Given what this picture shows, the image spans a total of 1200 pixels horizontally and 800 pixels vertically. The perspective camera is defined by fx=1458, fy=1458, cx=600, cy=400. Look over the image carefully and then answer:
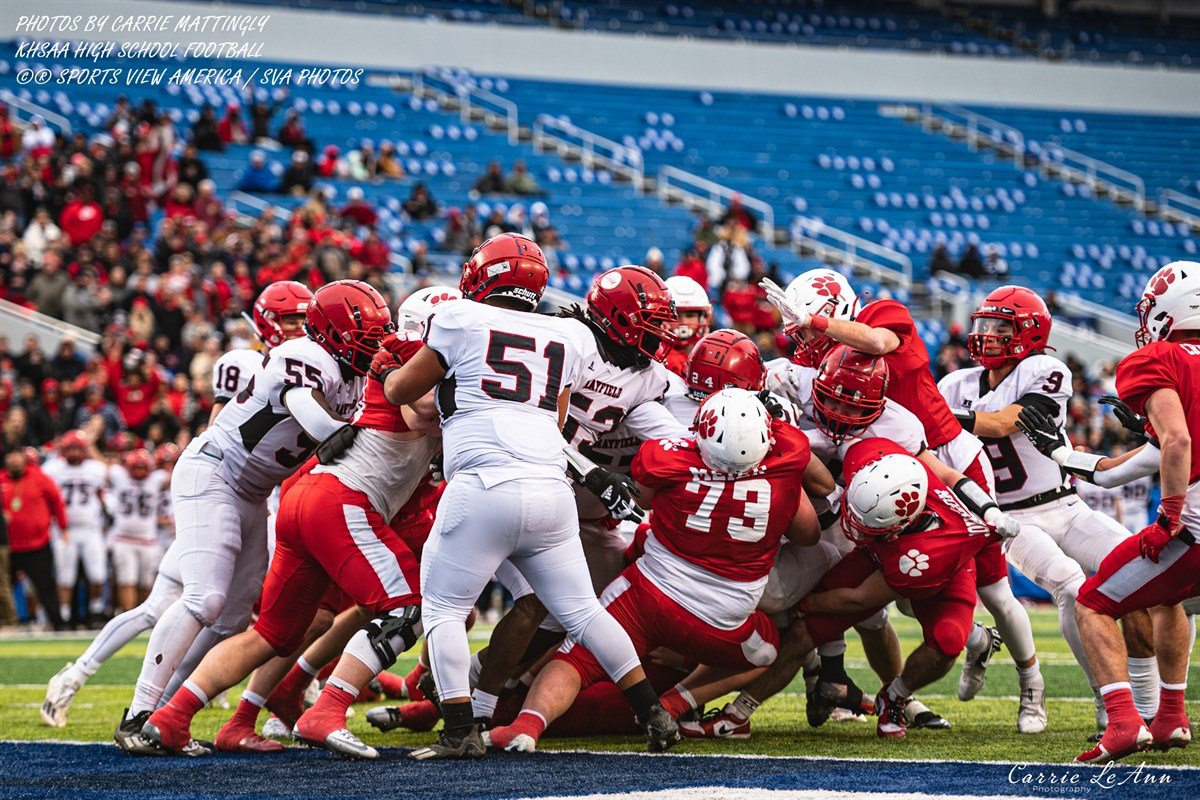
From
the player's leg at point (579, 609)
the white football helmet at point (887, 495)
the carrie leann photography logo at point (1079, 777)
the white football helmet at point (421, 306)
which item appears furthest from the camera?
the white football helmet at point (421, 306)

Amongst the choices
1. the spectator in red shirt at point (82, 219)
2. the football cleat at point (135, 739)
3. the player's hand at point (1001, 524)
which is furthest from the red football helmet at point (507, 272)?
the spectator in red shirt at point (82, 219)

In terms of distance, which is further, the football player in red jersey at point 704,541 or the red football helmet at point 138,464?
the red football helmet at point 138,464

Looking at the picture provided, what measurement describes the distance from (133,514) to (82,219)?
4.22 metres

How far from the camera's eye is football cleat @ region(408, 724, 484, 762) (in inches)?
215

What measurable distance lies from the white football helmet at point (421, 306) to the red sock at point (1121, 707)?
3.16 m

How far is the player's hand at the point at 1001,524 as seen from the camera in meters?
6.07

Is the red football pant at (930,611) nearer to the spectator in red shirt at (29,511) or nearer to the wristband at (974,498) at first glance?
the wristband at (974,498)

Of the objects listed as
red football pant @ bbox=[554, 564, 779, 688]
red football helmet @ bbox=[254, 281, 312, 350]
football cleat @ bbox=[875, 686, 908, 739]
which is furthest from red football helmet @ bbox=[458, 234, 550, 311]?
football cleat @ bbox=[875, 686, 908, 739]

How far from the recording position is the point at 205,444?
21.5 ft

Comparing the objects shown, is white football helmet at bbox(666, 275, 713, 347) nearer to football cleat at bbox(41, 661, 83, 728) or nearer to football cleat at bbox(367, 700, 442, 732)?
football cleat at bbox(367, 700, 442, 732)

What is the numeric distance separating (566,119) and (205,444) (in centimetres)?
1944

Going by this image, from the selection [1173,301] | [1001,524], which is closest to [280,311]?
[1001,524]

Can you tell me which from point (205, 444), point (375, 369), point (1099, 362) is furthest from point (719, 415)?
point (1099, 362)

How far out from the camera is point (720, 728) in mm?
6383
